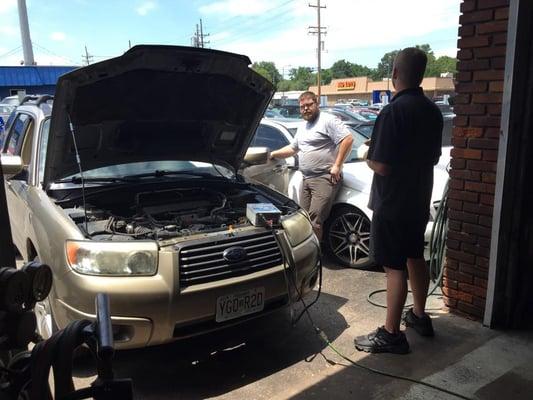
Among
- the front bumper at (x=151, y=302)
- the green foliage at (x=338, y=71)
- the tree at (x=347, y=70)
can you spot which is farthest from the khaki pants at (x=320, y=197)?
the tree at (x=347, y=70)

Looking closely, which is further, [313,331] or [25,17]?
[25,17]

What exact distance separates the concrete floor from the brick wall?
0.34 meters

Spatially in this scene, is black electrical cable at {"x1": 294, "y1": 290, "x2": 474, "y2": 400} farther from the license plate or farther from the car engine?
the car engine

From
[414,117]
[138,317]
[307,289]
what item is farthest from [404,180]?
[138,317]

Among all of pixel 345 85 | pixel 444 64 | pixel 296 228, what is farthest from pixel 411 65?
pixel 444 64

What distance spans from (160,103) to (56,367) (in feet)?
9.91

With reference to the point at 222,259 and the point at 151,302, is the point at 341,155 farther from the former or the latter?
the point at 151,302

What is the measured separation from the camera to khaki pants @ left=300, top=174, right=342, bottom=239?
5.25 m

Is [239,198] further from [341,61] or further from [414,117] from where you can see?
[341,61]

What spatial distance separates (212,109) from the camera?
173 inches

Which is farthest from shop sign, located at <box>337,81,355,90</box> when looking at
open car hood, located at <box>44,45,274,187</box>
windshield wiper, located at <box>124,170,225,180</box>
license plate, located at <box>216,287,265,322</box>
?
license plate, located at <box>216,287,265,322</box>

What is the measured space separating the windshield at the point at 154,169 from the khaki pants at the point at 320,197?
103cm

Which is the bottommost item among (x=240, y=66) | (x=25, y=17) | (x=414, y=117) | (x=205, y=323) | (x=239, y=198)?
(x=205, y=323)

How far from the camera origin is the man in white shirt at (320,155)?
5219 mm
